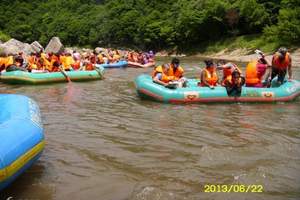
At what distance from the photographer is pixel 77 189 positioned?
466 centimetres

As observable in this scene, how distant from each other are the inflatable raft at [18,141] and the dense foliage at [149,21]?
22739 millimetres

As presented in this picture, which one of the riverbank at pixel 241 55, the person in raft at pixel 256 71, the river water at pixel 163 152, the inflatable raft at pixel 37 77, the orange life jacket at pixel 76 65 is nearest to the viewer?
the river water at pixel 163 152

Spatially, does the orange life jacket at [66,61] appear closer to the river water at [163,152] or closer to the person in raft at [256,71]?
the river water at [163,152]

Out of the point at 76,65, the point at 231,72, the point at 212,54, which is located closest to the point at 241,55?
the point at 212,54

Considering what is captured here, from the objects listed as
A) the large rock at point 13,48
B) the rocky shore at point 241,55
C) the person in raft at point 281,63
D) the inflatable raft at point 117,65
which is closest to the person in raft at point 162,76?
the person in raft at point 281,63

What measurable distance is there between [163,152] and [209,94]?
3.84 m

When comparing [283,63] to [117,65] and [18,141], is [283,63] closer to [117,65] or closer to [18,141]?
[18,141]

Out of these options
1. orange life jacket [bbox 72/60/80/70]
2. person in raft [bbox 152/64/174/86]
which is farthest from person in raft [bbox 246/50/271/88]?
orange life jacket [bbox 72/60/80/70]

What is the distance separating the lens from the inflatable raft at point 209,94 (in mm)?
9461

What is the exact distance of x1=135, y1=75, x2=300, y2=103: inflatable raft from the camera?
946cm

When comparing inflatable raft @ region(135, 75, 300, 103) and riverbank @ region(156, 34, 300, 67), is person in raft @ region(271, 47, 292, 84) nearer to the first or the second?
inflatable raft @ region(135, 75, 300, 103)

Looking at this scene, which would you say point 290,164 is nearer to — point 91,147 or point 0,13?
point 91,147

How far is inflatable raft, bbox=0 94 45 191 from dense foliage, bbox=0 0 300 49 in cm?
2274

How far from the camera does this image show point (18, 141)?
449cm
